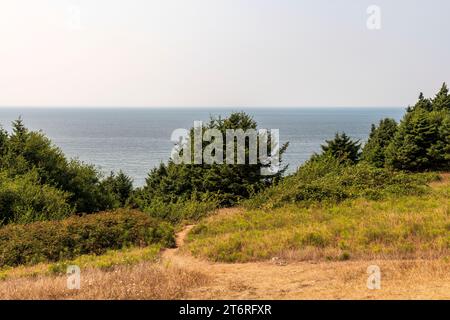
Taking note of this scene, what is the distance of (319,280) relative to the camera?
11375mm

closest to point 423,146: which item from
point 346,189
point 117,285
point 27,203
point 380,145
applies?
point 380,145

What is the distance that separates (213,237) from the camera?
709 inches

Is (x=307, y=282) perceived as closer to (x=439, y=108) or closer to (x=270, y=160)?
(x=270, y=160)

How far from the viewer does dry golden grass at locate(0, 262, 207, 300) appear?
1045cm

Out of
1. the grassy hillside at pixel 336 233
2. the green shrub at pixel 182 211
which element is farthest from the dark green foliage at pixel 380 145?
the grassy hillside at pixel 336 233

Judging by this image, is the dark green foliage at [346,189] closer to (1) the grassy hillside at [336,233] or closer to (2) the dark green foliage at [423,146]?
(1) the grassy hillside at [336,233]

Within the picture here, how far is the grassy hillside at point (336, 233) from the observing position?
14141mm

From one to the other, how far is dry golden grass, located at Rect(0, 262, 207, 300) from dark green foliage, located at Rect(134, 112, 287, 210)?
17.6 meters

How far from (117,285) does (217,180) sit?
2078cm

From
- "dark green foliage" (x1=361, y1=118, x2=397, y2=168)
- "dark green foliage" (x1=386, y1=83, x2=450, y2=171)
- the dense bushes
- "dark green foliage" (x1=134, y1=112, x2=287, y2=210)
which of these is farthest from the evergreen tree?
the dense bushes

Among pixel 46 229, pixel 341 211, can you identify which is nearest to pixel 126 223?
pixel 46 229

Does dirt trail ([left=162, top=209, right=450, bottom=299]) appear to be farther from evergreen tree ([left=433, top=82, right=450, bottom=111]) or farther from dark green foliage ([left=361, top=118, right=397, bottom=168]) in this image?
evergreen tree ([left=433, top=82, right=450, bottom=111])

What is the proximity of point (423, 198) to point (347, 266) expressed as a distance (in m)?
11.4
